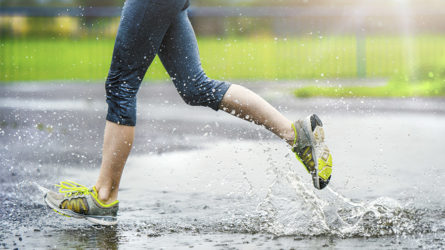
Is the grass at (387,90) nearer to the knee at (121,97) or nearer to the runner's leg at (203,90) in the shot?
the runner's leg at (203,90)

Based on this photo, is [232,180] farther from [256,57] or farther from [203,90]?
[256,57]

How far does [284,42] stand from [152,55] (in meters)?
A: 14.7

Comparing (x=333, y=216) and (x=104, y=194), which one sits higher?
(x=104, y=194)

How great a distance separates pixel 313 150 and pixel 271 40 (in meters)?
14.5

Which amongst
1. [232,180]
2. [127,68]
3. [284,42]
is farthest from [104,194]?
[284,42]

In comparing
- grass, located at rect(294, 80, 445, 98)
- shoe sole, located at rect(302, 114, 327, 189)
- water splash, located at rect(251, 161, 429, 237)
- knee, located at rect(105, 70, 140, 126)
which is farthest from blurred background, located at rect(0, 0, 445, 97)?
knee, located at rect(105, 70, 140, 126)

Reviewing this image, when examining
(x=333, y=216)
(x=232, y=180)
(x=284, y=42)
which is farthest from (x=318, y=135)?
(x=284, y=42)

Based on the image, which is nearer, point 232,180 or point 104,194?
point 104,194

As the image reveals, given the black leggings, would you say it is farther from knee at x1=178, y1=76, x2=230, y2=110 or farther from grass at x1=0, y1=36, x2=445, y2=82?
grass at x1=0, y1=36, x2=445, y2=82

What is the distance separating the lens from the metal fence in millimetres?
16656

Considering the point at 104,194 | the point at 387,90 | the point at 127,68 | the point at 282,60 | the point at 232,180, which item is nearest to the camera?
the point at 127,68

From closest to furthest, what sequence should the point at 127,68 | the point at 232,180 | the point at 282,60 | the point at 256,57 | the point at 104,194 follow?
the point at 127,68, the point at 104,194, the point at 232,180, the point at 282,60, the point at 256,57

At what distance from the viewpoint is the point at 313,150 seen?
4.70 m

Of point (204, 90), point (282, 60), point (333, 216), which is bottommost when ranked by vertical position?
point (333, 216)
